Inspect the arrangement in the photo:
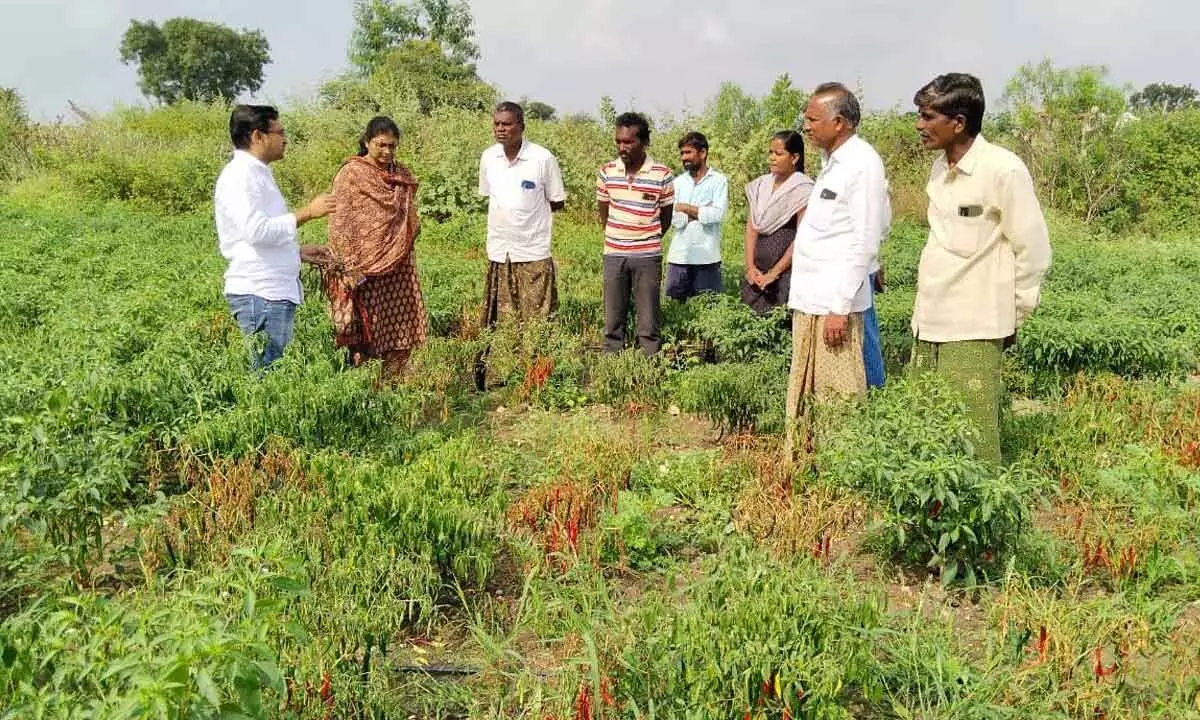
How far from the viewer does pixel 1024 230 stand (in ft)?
11.6

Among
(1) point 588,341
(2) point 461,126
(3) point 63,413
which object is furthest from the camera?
(2) point 461,126

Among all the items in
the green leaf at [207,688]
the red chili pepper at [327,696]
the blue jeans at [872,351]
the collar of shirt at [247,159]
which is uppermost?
the collar of shirt at [247,159]

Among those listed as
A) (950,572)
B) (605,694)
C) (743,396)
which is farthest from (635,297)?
(605,694)

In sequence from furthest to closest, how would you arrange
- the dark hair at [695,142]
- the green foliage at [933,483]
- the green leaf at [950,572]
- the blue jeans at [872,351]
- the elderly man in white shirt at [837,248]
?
the dark hair at [695,142] → the blue jeans at [872,351] → the elderly man in white shirt at [837,248] → the green leaf at [950,572] → the green foliage at [933,483]

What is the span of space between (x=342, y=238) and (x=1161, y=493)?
4.49 m

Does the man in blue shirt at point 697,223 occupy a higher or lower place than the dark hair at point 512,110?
lower

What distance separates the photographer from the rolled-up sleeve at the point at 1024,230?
3.50 m

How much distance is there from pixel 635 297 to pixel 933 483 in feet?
11.0

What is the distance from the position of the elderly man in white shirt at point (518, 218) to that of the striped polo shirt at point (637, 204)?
365 millimetres

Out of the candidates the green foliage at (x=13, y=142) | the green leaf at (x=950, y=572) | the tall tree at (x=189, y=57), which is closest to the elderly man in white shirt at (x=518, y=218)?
the green leaf at (x=950, y=572)

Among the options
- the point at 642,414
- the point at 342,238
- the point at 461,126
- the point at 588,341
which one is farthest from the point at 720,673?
the point at 461,126

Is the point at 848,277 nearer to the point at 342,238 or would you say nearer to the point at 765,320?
the point at 765,320

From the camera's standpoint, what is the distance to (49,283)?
7.80 m

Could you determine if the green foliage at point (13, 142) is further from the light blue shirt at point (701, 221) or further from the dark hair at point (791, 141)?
the dark hair at point (791, 141)
